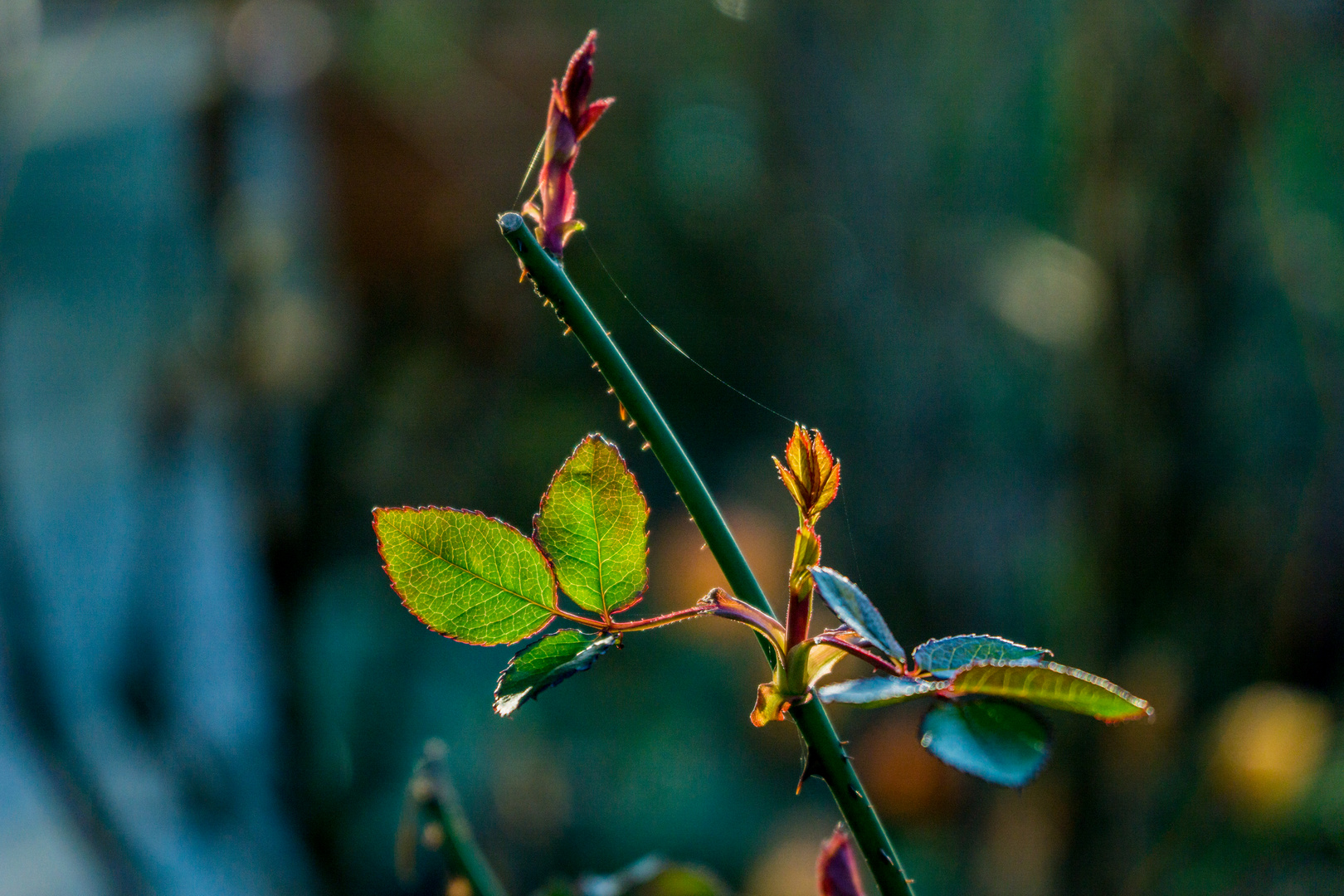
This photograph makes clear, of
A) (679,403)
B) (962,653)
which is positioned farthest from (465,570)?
(679,403)

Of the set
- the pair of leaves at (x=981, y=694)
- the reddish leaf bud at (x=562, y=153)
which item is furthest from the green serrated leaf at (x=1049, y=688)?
the reddish leaf bud at (x=562, y=153)

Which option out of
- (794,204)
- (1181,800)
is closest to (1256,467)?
(1181,800)

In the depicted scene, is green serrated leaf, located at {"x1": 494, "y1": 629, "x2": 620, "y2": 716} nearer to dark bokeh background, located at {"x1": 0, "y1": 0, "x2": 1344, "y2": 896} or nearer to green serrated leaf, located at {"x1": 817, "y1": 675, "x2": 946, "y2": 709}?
green serrated leaf, located at {"x1": 817, "y1": 675, "x2": 946, "y2": 709}

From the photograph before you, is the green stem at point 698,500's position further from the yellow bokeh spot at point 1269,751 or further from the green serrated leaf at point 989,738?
the yellow bokeh spot at point 1269,751

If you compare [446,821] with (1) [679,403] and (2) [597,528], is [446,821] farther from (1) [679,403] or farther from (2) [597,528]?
(1) [679,403]

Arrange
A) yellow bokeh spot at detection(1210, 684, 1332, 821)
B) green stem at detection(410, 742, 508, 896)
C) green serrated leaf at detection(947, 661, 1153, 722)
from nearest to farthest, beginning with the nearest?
green serrated leaf at detection(947, 661, 1153, 722), green stem at detection(410, 742, 508, 896), yellow bokeh spot at detection(1210, 684, 1332, 821)

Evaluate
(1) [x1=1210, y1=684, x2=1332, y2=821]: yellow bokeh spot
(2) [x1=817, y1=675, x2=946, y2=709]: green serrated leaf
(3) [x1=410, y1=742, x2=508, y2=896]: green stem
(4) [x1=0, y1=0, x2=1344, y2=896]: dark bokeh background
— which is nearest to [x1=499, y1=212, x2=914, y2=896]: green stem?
(2) [x1=817, y1=675, x2=946, y2=709]: green serrated leaf
